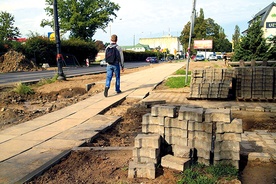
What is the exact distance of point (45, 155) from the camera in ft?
12.4

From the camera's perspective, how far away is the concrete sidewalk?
11.0 feet

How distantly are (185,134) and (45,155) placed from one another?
194 cm

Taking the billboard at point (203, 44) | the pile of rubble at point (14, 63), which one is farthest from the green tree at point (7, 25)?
the billboard at point (203, 44)

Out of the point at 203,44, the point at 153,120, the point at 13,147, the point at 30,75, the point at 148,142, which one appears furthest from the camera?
the point at 203,44

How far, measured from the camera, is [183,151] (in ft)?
11.0

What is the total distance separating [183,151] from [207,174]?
1.26 ft

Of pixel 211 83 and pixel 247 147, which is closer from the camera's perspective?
pixel 247 147

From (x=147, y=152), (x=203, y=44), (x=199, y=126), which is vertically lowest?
(x=147, y=152)

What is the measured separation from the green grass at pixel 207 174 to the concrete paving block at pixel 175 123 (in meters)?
0.51

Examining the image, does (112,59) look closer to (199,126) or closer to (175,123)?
(175,123)

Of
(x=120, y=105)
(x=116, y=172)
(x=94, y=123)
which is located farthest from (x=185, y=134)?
(x=120, y=105)

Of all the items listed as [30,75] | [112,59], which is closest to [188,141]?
[112,59]

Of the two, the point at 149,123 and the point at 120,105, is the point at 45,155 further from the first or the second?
the point at 120,105

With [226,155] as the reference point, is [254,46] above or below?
above
